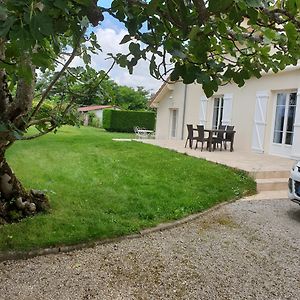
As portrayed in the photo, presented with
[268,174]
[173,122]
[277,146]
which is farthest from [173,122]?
[268,174]

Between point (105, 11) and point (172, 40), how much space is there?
0.35 meters

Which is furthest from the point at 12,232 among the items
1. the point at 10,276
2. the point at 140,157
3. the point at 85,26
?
the point at 140,157

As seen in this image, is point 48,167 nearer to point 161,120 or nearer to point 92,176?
point 92,176

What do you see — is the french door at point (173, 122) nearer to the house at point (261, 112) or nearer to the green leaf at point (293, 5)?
the house at point (261, 112)

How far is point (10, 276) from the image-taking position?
3.28 metres

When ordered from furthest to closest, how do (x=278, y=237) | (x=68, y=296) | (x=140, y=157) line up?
(x=140, y=157)
(x=278, y=237)
(x=68, y=296)

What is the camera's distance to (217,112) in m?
15.4

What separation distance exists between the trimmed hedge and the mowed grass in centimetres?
1884

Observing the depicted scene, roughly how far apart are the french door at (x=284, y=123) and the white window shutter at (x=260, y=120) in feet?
1.22

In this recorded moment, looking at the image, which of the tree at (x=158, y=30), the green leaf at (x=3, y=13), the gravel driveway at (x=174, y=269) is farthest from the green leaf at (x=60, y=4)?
the gravel driveway at (x=174, y=269)

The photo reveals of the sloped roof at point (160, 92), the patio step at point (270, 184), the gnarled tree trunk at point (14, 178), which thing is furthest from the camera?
the sloped roof at point (160, 92)

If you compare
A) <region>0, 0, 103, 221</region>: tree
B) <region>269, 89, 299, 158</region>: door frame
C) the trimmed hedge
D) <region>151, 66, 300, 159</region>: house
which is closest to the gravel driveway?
<region>0, 0, 103, 221</region>: tree

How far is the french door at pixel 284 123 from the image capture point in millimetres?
11219

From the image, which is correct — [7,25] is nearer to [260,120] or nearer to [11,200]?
[11,200]
